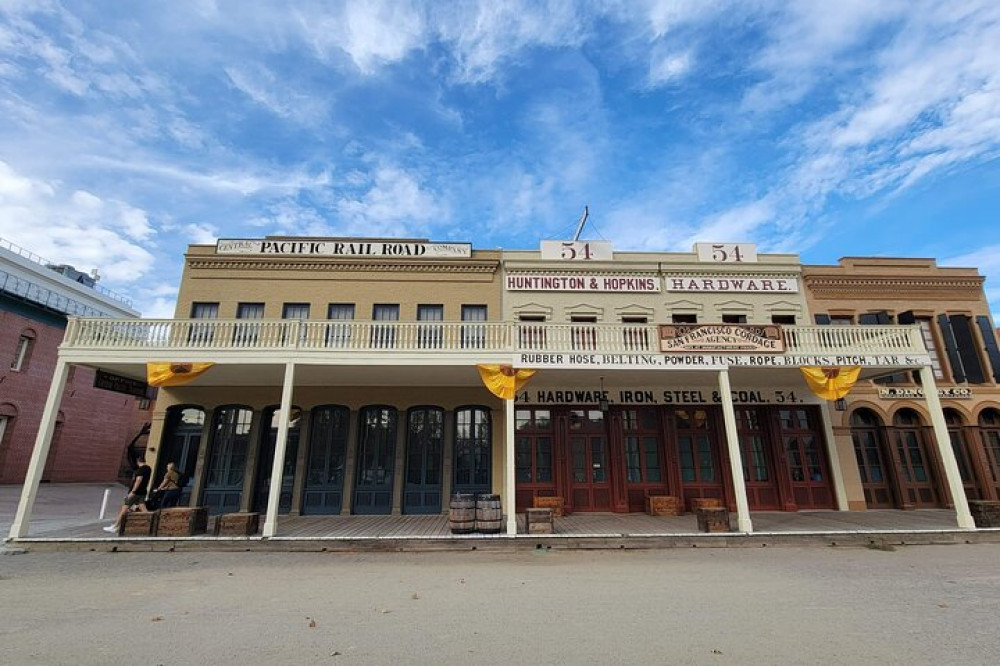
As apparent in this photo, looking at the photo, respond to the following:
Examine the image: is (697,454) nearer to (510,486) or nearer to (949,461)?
(949,461)

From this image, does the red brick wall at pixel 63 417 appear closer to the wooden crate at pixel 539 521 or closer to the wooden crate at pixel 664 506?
the wooden crate at pixel 539 521

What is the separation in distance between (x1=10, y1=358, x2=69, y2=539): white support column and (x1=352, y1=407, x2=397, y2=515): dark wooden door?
661 centimetres

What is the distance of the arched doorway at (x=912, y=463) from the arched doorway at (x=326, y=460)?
53.0 ft

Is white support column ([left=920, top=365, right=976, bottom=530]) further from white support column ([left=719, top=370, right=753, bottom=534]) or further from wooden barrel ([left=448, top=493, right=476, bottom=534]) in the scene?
wooden barrel ([left=448, top=493, right=476, bottom=534])

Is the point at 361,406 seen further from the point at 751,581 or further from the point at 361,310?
the point at 751,581

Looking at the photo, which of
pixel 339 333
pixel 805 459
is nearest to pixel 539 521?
pixel 339 333

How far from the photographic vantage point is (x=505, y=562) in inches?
316

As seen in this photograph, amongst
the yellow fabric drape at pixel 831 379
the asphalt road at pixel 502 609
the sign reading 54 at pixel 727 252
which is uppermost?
the sign reading 54 at pixel 727 252

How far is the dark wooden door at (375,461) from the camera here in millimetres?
13188

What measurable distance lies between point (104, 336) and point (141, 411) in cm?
2219

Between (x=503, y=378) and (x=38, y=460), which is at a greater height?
(x=503, y=378)

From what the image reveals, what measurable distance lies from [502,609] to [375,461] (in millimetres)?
8851

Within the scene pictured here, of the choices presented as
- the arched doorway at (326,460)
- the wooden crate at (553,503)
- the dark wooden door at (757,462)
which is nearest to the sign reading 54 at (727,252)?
the dark wooden door at (757,462)

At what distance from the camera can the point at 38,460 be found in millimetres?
9734
